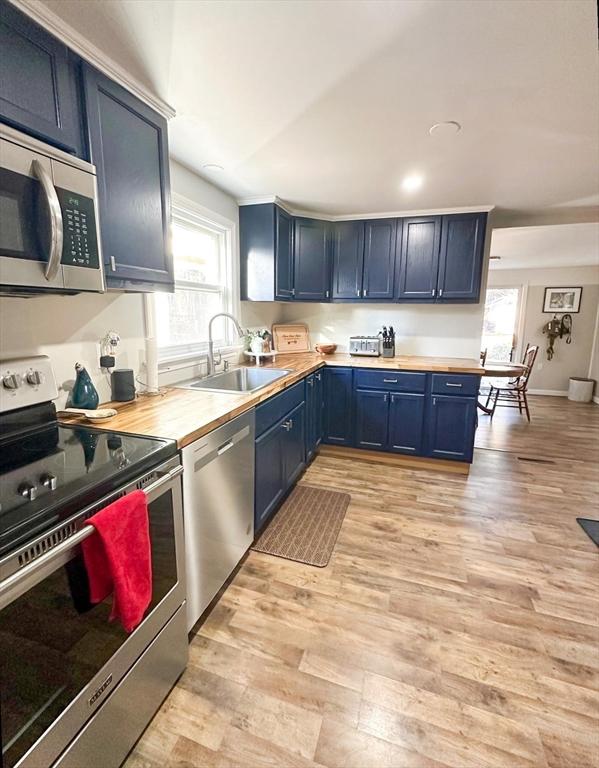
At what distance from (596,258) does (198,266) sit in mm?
6194

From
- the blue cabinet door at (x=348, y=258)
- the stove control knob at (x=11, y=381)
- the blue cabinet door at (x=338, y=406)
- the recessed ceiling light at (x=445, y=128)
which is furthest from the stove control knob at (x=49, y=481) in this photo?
the blue cabinet door at (x=348, y=258)

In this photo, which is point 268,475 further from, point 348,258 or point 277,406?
point 348,258

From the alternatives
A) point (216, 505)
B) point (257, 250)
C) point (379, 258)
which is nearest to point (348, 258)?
point (379, 258)

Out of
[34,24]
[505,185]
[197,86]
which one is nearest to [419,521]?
[505,185]

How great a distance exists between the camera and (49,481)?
947mm

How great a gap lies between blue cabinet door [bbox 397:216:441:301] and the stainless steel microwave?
2.85 metres

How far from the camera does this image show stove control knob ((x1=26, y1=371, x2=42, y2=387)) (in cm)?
132

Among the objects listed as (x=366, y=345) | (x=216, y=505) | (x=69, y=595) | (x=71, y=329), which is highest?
(x=71, y=329)

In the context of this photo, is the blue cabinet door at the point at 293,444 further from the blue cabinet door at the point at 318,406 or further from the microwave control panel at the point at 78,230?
the microwave control panel at the point at 78,230

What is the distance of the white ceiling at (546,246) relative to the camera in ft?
12.2

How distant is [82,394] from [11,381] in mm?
310

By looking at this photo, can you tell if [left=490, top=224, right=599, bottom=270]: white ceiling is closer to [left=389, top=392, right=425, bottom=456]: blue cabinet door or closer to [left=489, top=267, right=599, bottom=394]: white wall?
[left=489, top=267, right=599, bottom=394]: white wall

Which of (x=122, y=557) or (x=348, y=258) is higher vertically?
(x=348, y=258)

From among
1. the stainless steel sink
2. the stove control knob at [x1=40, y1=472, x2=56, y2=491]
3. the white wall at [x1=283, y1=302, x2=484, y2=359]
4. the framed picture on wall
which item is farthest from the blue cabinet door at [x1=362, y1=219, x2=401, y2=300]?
the framed picture on wall
